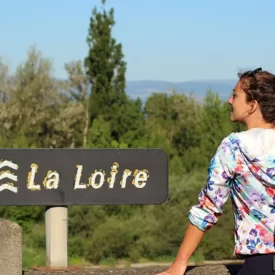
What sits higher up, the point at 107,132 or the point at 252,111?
the point at 107,132

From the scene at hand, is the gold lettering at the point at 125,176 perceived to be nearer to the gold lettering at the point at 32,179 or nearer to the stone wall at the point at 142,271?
the gold lettering at the point at 32,179

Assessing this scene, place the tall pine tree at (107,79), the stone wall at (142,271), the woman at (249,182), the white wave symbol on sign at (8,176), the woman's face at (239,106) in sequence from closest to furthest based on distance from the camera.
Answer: the woman at (249,182), the woman's face at (239,106), the stone wall at (142,271), the white wave symbol on sign at (8,176), the tall pine tree at (107,79)

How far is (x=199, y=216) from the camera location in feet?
11.3

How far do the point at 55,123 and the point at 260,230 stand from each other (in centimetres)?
4615

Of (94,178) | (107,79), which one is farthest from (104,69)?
(94,178)

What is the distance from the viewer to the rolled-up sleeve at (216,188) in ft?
11.2

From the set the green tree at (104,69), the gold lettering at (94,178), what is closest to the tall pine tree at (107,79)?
the green tree at (104,69)

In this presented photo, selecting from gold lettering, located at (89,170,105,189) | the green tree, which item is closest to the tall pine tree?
the green tree

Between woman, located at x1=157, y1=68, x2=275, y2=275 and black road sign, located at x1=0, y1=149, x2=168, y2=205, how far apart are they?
4.11 m

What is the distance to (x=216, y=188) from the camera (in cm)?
343

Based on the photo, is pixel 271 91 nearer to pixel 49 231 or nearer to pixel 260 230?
pixel 260 230

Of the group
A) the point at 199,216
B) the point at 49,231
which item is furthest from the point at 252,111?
the point at 49,231

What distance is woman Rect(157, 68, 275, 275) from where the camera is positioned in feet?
11.1

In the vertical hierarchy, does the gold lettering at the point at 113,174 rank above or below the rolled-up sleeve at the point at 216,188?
above
